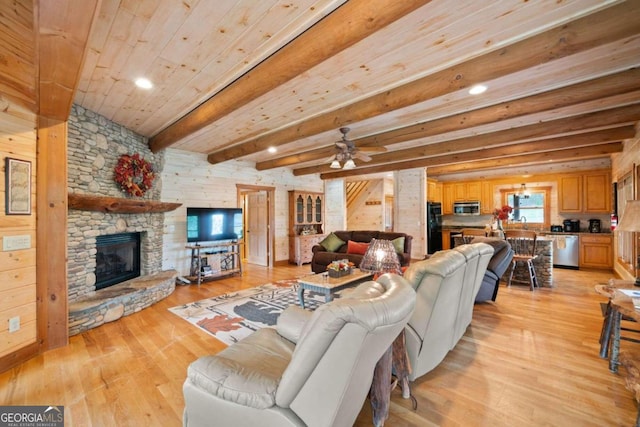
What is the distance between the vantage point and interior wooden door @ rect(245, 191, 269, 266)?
7379mm

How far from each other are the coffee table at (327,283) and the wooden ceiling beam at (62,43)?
2.94 m

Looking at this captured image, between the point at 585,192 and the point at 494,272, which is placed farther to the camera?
the point at 585,192

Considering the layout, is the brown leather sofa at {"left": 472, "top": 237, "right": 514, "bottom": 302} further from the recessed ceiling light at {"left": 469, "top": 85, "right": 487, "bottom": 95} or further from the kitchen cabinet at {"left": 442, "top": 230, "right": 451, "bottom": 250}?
the kitchen cabinet at {"left": 442, "top": 230, "right": 451, "bottom": 250}

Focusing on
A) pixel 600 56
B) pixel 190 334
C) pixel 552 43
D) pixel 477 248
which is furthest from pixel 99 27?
pixel 600 56

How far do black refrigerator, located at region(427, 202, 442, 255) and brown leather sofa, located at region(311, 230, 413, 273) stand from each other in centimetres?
231

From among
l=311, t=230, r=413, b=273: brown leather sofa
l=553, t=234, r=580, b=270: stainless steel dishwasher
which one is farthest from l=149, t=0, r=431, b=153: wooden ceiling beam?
l=553, t=234, r=580, b=270: stainless steel dishwasher

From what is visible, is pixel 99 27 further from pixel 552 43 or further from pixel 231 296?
pixel 231 296

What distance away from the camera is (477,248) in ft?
8.59

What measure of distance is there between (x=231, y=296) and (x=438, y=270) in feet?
11.8

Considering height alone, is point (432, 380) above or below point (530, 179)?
below

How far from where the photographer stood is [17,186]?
253cm

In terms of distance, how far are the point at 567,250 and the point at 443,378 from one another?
6743 mm

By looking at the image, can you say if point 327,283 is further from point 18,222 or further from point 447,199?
point 447,199

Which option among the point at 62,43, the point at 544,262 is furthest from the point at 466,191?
the point at 62,43
